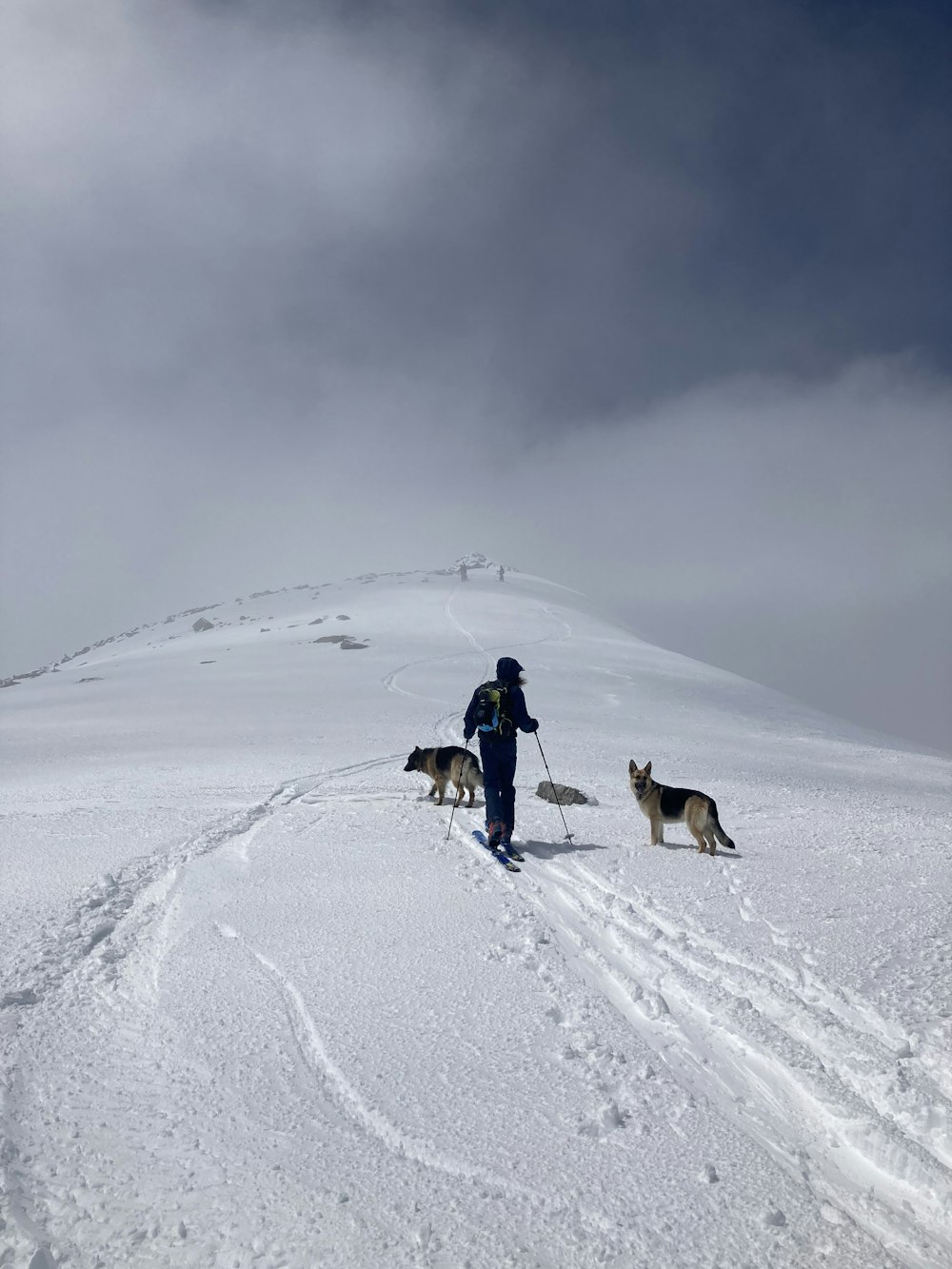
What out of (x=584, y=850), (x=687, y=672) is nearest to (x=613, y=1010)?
(x=584, y=850)

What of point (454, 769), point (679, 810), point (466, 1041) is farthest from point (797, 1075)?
point (454, 769)

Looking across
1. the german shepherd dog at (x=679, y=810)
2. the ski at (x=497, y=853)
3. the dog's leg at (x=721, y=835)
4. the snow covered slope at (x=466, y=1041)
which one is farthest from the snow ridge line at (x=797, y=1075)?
the german shepherd dog at (x=679, y=810)

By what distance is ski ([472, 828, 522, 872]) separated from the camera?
7922 mm

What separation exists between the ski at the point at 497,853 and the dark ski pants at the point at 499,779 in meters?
0.25

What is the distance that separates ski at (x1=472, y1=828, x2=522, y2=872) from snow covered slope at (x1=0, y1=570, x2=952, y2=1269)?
0.85 feet

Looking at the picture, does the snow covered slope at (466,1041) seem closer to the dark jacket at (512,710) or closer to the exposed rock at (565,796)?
the exposed rock at (565,796)

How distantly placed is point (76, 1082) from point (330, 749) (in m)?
14.2

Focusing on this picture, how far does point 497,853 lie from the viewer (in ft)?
27.5

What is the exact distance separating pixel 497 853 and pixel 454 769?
3.34m

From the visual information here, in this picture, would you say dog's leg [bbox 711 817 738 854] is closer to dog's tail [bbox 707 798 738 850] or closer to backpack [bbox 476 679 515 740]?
dog's tail [bbox 707 798 738 850]

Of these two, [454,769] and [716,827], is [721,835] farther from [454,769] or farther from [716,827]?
[454,769]

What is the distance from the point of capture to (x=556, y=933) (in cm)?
577

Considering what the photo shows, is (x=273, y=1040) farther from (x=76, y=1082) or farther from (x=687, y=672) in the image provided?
(x=687, y=672)

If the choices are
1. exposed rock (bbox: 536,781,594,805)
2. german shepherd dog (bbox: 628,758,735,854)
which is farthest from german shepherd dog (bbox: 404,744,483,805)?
german shepherd dog (bbox: 628,758,735,854)
